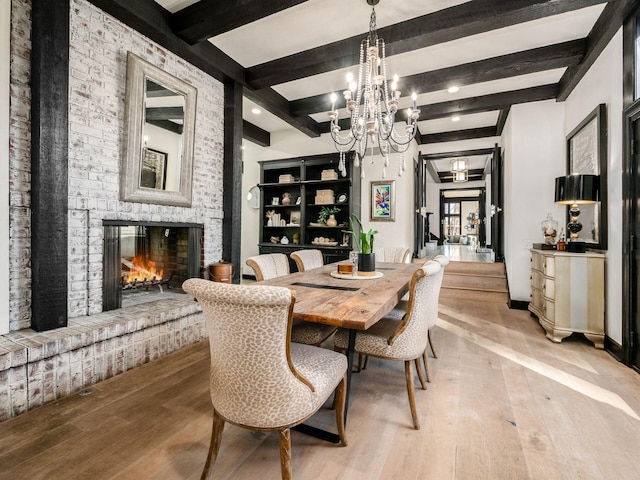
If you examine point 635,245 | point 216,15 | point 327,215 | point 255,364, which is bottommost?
point 255,364

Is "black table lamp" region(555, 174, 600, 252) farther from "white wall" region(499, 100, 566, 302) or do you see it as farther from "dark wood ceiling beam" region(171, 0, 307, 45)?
"dark wood ceiling beam" region(171, 0, 307, 45)

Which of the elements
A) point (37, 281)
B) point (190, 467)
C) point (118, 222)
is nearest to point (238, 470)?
point (190, 467)

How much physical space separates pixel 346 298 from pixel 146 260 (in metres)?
2.55

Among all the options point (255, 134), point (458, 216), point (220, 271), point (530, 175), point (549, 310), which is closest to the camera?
point (549, 310)

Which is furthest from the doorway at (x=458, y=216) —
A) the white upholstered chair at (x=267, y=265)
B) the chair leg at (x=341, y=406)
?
the chair leg at (x=341, y=406)

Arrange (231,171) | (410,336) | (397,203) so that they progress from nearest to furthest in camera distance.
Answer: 1. (410,336)
2. (231,171)
3. (397,203)

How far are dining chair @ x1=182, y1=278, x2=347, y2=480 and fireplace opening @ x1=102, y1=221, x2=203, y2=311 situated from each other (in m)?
1.95

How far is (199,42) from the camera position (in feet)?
10.2

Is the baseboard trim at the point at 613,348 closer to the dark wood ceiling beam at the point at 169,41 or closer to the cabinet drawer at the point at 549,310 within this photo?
the cabinet drawer at the point at 549,310

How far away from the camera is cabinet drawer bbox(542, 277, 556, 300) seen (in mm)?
3164

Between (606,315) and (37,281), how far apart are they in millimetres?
4814

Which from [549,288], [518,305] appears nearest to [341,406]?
[549,288]

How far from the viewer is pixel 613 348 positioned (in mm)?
2797

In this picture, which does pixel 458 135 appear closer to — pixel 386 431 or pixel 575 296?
pixel 575 296
